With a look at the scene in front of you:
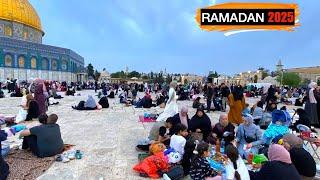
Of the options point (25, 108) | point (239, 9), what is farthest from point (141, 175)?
point (25, 108)

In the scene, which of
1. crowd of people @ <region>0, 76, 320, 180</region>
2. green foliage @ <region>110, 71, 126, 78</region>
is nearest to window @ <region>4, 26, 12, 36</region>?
crowd of people @ <region>0, 76, 320, 180</region>

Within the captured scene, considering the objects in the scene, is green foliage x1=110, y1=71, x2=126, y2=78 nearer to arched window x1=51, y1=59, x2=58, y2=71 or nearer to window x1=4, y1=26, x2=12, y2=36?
arched window x1=51, y1=59, x2=58, y2=71

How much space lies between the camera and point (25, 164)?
21.4ft

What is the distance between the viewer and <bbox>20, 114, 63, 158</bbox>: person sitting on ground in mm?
6922

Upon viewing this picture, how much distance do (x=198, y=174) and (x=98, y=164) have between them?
75.4 inches

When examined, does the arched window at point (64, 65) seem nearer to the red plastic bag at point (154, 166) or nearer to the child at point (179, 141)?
the child at point (179, 141)

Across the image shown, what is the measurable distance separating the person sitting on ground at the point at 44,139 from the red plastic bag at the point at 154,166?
179 centimetres

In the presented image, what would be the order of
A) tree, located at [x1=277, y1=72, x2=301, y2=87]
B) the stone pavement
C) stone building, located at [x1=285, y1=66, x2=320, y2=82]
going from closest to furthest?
the stone pavement, tree, located at [x1=277, y1=72, x2=301, y2=87], stone building, located at [x1=285, y1=66, x2=320, y2=82]

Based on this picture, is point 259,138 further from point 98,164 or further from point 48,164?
point 48,164

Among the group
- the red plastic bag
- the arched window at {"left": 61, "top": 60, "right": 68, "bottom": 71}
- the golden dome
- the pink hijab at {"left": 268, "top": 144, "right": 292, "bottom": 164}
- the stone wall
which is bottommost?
the red plastic bag

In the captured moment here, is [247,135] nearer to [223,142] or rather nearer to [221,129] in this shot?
[223,142]

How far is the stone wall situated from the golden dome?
20.4ft

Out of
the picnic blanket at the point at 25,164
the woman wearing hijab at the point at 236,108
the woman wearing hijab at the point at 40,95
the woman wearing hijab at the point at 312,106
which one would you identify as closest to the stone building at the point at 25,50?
the woman wearing hijab at the point at 40,95

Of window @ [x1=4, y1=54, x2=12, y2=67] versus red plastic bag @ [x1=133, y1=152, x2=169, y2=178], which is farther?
window @ [x1=4, y1=54, x2=12, y2=67]
